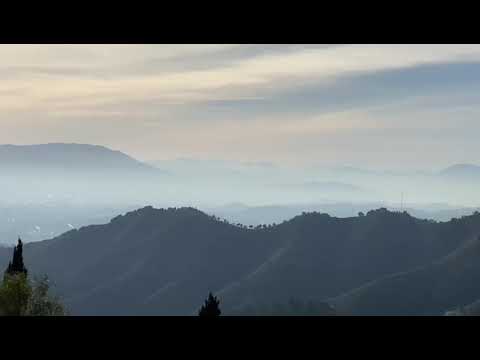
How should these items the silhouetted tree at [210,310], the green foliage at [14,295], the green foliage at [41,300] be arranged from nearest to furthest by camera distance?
the silhouetted tree at [210,310] → the green foliage at [14,295] → the green foliage at [41,300]

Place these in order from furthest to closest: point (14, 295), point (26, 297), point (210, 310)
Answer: point (26, 297), point (14, 295), point (210, 310)

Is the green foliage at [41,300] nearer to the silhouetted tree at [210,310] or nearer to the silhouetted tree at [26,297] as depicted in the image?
the silhouetted tree at [26,297]

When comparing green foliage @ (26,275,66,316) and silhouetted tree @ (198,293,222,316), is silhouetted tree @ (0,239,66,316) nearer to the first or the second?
green foliage @ (26,275,66,316)

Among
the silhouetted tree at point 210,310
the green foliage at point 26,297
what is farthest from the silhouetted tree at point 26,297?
the silhouetted tree at point 210,310

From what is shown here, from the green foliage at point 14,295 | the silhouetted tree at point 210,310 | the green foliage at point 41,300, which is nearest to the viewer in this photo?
the silhouetted tree at point 210,310

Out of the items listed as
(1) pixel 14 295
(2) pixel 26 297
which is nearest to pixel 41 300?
(2) pixel 26 297

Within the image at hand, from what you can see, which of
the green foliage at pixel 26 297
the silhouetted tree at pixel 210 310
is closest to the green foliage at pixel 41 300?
the green foliage at pixel 26 297

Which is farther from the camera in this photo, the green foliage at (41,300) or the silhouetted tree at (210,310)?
the green foliage at (41,300)

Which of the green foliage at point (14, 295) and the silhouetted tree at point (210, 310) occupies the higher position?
the green foliage at point (14, 295)

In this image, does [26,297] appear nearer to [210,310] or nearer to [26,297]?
[26,297]
